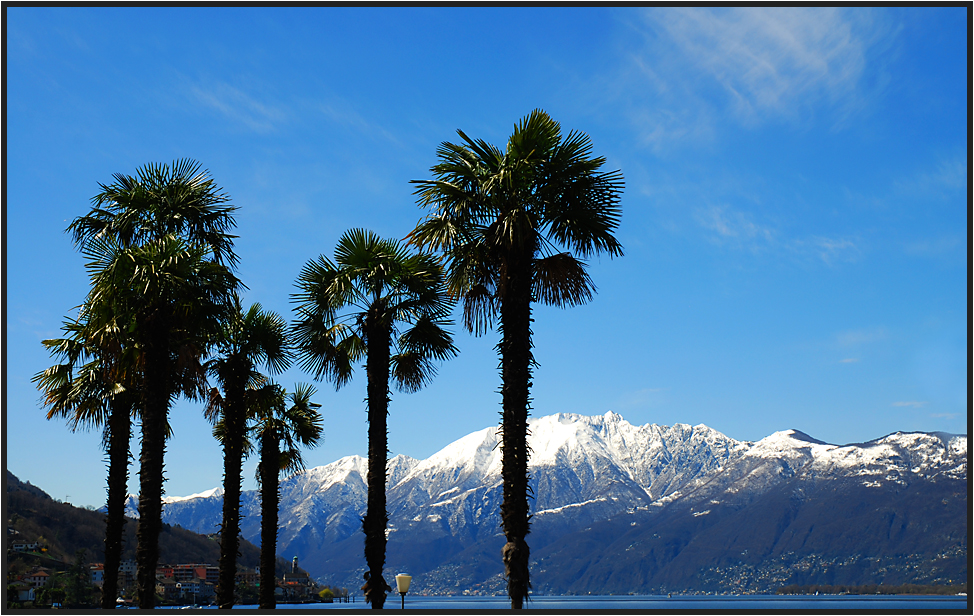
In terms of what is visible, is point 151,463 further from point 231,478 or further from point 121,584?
point 121,584

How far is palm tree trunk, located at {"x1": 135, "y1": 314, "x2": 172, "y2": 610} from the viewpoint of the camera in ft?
56.8

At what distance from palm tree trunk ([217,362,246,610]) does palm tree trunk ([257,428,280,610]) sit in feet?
11.1

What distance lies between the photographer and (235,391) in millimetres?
25516

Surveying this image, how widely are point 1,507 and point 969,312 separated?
15.1 meters

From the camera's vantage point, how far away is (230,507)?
24688mm

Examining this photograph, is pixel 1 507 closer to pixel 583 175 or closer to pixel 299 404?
pixel 583 175

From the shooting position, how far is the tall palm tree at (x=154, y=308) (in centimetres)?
1747

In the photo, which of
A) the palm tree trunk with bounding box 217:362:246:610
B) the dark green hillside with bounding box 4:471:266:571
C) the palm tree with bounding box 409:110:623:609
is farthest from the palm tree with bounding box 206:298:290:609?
the dark green hillside with bounding box 4:471:266:571

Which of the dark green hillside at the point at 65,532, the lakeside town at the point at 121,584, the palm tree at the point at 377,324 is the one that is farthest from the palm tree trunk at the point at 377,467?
the dark green hillside at the point at 65,532

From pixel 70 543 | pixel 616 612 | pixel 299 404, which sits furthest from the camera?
pixel 70 543

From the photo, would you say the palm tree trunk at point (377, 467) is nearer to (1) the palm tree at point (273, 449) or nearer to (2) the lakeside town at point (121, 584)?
(1) the palm tree at point (273, 449)

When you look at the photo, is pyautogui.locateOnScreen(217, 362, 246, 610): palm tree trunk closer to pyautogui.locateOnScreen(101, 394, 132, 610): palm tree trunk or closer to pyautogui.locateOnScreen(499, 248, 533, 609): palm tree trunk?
pyautogui.locateOnScreen(101, 394, 132, 610): palm tree trunk

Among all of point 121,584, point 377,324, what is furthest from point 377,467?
point 121,584

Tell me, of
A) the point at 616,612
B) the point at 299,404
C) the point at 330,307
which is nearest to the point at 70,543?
the point at 299,404
